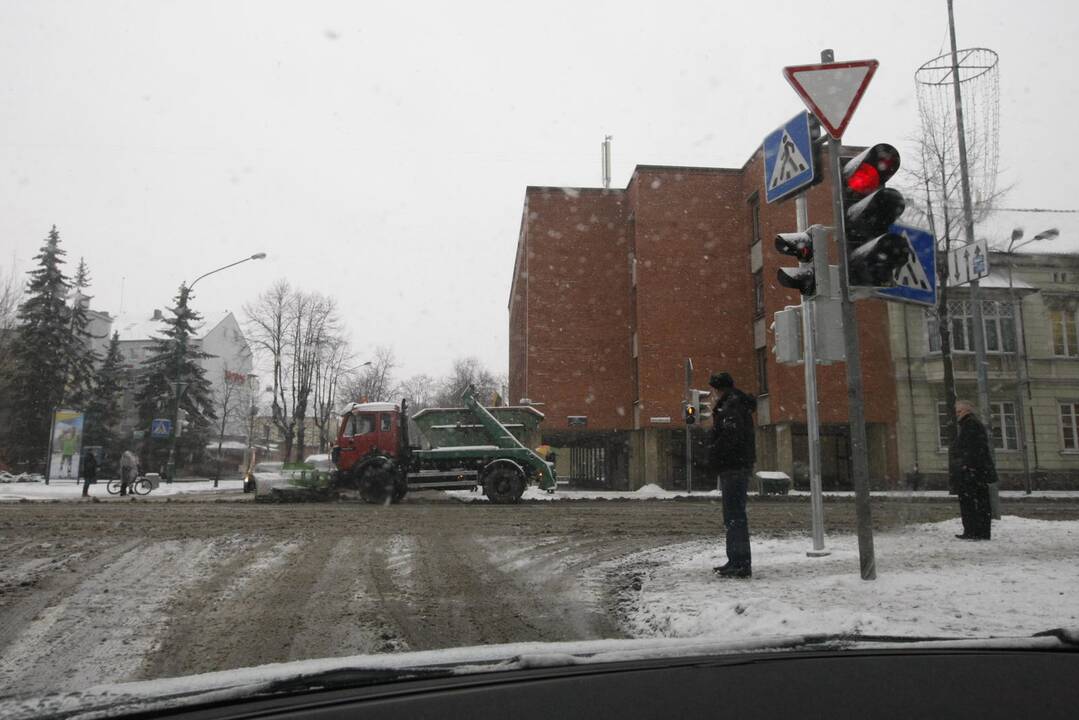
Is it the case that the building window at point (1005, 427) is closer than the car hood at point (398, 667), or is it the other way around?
the car hood at point (398, 667)

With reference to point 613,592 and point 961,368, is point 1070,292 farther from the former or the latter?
point 613,592

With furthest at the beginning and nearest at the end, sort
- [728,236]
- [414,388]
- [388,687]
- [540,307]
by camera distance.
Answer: [414,388] → [540,307] → [728,236] → [388,687]

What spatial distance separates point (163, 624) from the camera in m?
5.16

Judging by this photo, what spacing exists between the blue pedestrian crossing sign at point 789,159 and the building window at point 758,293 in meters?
23.6

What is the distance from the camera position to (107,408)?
4891 centimetres

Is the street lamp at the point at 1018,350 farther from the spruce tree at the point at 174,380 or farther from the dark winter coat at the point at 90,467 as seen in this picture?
the spruce tree at the point at 174,380

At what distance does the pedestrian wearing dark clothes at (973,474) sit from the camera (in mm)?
8562

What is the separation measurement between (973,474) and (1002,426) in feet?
78.2

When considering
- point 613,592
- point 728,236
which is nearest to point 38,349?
point 728,236

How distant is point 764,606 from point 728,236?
28163 millimetres

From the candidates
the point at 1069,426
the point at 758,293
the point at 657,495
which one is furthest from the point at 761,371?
the point at 1069,426

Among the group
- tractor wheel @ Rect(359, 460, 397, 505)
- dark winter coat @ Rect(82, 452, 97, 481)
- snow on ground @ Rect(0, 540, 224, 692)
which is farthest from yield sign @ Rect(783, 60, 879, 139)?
dark winter coat @ Rect(82, 452, 97, 481)

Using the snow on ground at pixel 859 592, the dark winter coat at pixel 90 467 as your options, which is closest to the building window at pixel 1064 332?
the snow on ground at pixel 859 592

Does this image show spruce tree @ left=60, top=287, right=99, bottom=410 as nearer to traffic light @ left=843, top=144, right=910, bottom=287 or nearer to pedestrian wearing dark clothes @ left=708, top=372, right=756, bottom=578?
pedestrian wearing dark clothes @ left=708, top=372, right=756, bottom=578
